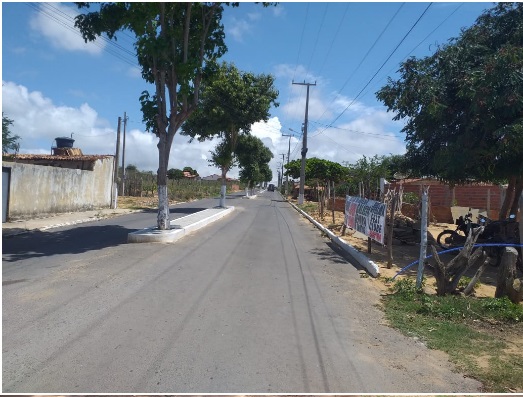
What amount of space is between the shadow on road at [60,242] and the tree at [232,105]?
42.6 feet

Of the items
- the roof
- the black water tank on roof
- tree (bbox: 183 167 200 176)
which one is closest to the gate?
the roof

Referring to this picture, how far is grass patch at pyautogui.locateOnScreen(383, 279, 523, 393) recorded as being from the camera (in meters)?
4.79

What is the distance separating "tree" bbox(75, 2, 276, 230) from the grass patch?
332 inches

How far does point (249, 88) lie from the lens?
29.1 meters

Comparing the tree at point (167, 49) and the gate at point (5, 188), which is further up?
the tree at point (167, 49)

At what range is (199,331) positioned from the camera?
5652 millimetres

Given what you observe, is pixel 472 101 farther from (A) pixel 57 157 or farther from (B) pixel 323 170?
(B) pixel 323 170

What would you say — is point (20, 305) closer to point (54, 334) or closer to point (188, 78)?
point (54, 334)

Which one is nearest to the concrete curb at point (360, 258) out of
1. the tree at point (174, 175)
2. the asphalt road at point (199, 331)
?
the asphalt road at point (199, 331)

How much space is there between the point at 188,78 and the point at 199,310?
8646mm

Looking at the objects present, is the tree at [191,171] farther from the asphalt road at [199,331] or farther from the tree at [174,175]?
the asphalt road at [199,331]

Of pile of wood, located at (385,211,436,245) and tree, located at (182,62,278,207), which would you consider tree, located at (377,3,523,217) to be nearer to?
pile of wood, located at (385,211,436,245)

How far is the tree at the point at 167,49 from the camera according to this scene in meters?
13.0

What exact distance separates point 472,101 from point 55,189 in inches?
712
